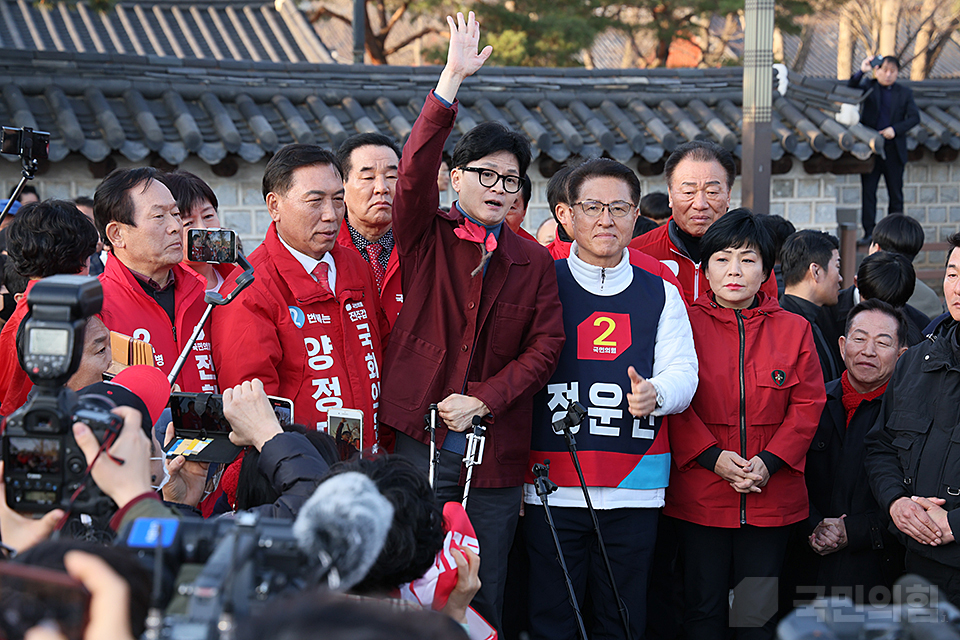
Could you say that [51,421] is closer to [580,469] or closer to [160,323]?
[160,323]

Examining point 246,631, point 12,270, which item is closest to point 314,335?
point 12,270

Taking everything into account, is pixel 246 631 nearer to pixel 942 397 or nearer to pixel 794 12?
pixel 942 397

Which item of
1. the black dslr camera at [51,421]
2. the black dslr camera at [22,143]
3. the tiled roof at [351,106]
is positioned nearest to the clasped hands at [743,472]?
the black dslr camera at [51,421]

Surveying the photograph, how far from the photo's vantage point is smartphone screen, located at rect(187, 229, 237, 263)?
2.80 m

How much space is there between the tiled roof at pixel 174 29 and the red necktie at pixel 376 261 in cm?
847

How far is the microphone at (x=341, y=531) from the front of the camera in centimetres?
148

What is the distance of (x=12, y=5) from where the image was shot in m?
12.5

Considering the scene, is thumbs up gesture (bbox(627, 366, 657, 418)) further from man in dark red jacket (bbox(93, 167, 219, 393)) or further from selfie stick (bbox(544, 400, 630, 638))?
man in dark red jacket (bbox(93, 167, 219, 393))

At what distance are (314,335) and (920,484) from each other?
233 cm

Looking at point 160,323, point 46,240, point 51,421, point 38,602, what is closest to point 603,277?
point 160,323

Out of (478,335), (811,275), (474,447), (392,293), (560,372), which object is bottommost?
(474,447)

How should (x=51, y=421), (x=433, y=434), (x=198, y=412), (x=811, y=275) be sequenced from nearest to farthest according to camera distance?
1. (x=51, y=421)
2. (x=198, y=412)
3. (x=433, y=434)
4. (x=811, y=275)

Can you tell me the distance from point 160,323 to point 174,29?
9975 millimetres

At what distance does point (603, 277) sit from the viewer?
3557 mm
